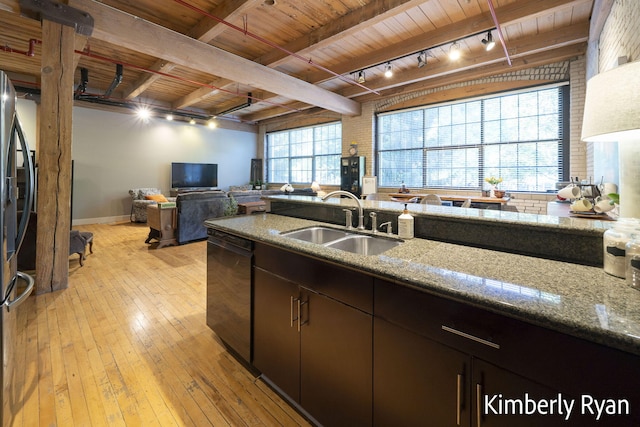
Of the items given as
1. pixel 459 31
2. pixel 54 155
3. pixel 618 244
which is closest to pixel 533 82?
pixel 459 31

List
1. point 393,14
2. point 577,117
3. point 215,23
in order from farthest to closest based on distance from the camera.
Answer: point 577,117
point 215,23
point 393,14

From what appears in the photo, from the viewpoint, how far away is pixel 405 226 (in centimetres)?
165

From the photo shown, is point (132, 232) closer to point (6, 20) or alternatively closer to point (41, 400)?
point (6, 20)

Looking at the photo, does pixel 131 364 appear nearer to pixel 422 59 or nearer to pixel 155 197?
pixel 422 59

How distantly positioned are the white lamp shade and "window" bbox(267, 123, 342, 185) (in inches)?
286

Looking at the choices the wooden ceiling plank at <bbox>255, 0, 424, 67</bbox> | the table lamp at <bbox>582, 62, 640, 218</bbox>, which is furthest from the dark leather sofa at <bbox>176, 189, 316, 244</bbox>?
the table lamp at <bbox>582, 62, 640, 218</bbox>

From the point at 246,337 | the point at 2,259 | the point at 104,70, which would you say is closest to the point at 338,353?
the point at 246,337

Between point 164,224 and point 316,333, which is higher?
point 164,224

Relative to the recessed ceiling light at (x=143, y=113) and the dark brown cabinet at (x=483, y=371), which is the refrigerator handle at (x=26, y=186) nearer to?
the dark brown cabinet at (x=483, y=371)

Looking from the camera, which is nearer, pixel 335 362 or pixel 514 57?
pixel 335 362

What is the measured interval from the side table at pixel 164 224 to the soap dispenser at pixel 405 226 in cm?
437

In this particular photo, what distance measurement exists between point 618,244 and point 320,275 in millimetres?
1087

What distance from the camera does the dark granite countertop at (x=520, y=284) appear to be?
Answer: 70 centimetres

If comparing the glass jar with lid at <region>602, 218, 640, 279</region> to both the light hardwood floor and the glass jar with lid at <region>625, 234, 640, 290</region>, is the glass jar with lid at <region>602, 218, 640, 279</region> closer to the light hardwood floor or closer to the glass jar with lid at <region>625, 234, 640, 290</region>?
the glass jar with lid at <region>625, 234, 640, 290</region>
